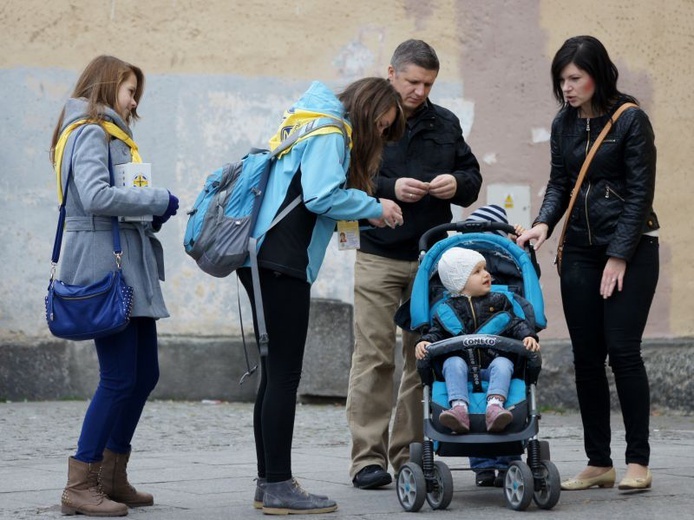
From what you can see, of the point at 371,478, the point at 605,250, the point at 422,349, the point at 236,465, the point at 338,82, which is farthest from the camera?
the point at 338,82

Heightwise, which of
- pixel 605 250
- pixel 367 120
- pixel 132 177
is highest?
pixel 367 120

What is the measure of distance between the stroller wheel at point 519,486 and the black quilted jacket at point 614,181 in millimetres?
1114

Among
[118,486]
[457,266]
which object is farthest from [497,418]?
[118,486]

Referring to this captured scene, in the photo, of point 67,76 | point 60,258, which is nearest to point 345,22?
point 67,76

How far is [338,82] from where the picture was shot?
9992mm

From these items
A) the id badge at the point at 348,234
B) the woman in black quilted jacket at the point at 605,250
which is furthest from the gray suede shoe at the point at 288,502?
the woman in black quilted jacket at the point at 605,250

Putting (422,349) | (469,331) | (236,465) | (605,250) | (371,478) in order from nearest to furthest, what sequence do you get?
1. (422,349)
2. (469,331)
3. (605,250)
4. (371,478)
5. (236,465)

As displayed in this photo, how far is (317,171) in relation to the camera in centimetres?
516

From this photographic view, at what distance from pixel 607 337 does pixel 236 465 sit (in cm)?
219

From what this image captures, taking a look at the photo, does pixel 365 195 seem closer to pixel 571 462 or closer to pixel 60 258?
pixel 60 258

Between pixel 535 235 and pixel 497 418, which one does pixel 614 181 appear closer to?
pixel 535 235

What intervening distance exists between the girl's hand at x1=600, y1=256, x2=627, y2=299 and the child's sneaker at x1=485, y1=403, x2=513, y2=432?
898mm

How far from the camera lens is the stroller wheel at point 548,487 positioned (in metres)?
5.23

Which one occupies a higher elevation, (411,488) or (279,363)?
(279,363)
